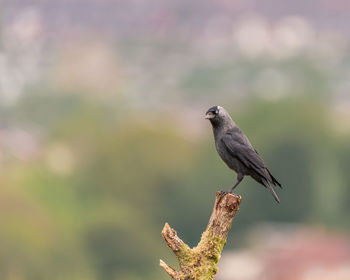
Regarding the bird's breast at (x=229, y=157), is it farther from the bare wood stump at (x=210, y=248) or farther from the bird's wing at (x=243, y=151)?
the bare wood stump at (x=210, y=248)

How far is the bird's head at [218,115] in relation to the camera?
1773 cm

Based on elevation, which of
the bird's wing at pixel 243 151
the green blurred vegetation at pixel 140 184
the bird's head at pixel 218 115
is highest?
the green blurred vegetation at pixel 140 184

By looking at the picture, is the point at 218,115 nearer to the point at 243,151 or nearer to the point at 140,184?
the point at 243,151

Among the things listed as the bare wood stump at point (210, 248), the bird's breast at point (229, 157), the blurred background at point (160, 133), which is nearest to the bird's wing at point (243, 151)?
the bird's breast at point (229, 157)

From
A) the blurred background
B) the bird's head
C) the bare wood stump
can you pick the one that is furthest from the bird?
the blurred background

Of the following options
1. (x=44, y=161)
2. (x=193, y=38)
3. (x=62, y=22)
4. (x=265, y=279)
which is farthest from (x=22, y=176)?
(x=193, y=38)

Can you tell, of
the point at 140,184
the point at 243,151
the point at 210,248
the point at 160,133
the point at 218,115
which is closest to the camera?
the point at 210,248

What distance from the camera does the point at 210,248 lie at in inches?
614

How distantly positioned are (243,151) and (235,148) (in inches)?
6.0

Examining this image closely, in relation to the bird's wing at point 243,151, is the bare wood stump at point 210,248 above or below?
below

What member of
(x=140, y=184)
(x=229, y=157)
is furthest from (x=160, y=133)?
(x=229, y=157)

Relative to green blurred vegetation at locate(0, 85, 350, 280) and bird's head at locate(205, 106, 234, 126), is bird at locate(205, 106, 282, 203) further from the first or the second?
green blurred vegetation at locate(0, 85, 350, 280)

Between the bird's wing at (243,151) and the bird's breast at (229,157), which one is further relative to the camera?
the bird's breast at (229,157)

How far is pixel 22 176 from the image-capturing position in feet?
365
